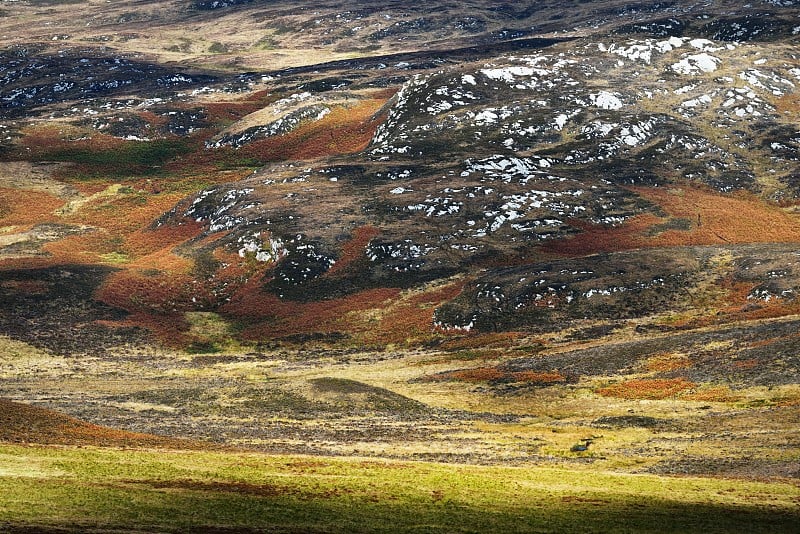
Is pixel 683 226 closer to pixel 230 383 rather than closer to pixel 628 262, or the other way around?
pixel 628 262

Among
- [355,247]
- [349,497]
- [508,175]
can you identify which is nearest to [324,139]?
[508,175]

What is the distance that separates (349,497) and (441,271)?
211 feet

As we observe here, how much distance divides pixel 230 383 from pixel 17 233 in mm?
65566

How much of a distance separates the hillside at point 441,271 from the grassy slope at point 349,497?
1.00m

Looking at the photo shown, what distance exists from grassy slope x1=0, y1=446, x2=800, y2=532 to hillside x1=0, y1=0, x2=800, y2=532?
1003 millimetres

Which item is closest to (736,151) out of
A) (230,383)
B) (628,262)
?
(628,262)

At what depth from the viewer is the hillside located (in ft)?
204

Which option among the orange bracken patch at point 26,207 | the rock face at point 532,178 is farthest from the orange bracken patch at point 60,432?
the orange bracken patch at point 26,207

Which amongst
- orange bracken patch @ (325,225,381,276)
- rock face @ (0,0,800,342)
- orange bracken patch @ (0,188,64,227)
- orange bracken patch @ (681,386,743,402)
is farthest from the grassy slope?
orange bracken patch @ (0,188,64,227)

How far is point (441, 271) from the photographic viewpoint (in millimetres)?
104625

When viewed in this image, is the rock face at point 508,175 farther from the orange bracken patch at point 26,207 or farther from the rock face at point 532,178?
the orange bracken patch at point 26,207

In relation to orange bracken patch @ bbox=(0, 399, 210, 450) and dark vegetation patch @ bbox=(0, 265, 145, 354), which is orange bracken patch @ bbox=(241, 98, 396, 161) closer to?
dark vegetation patch @ bbox=(0, 265, 145, 354)

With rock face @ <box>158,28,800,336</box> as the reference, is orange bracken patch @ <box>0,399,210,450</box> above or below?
above

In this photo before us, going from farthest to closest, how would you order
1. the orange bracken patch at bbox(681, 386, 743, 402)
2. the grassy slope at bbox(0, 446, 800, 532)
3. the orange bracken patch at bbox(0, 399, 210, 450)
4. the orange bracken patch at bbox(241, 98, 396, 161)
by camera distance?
the orange bracken patch at bbox(241, 98, 396, 161) → the orange bracken patch at bbox(681, 386, 743, 402) → the orange bracken patch at bbox(0, 399, 210, 450) → the grassy slope at bbox(0, 446, 800, 532)
